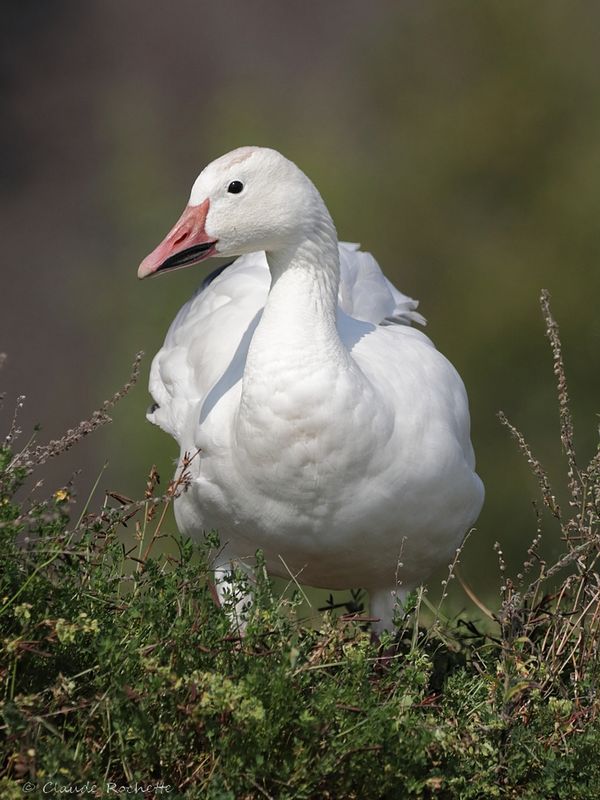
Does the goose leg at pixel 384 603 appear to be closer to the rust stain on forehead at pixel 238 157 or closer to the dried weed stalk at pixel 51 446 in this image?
the dried weed stalk at pixel 51 446

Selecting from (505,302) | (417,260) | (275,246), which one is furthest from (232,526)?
(417,260)

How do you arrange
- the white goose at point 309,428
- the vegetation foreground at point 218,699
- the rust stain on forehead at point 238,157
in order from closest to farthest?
the vegetation foreground at point 218,699 → the white goose at point 309,428 → the rust stain on forehead at point 238,157

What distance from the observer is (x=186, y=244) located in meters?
3.97

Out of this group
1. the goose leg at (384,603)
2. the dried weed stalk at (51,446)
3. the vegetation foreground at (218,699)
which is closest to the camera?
the vegetation foreground at (218,699)

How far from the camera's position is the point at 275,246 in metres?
4.17

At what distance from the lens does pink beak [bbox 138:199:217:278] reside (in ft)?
12.9

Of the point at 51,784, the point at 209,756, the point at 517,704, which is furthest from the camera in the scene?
the point at 517,704

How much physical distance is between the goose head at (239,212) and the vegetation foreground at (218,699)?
73 centimetres

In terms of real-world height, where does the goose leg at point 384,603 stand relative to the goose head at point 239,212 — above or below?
below

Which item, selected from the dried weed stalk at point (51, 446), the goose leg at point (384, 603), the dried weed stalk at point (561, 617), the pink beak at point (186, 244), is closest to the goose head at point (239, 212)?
the pink beak at point (186, 244)

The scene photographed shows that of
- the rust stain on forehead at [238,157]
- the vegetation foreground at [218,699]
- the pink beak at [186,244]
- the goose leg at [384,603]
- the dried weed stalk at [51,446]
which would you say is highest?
the rust stain on forehead at [238,157]

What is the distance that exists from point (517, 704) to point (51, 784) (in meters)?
1.32

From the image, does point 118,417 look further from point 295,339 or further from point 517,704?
point 517,704

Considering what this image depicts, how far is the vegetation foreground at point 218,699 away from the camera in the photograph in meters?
2.97
